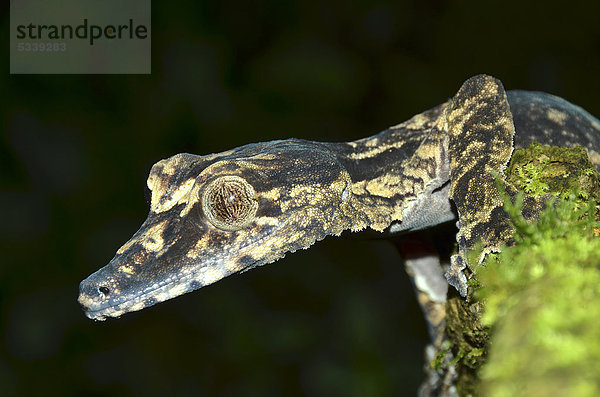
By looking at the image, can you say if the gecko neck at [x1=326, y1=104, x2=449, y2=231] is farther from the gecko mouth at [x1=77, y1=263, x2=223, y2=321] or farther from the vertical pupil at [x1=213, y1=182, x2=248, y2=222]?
the gecko mouth at [x1=77, y1=263, x2=223, y2=321]

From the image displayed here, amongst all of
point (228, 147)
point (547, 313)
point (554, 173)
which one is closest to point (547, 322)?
point (547, 313)

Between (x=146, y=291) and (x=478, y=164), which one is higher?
(x=478, y=164)

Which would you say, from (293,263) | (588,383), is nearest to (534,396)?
(588,383)

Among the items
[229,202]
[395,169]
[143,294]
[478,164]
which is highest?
[478,164]

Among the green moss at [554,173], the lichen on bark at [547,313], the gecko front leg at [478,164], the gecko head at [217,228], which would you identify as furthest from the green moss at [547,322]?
the gecko head at [217,228]

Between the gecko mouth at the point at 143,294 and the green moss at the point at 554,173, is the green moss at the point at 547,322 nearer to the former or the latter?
the green moss at the point at 554,173

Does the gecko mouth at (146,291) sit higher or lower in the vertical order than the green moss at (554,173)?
lower

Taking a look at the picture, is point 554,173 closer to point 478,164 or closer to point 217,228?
point 478,164
